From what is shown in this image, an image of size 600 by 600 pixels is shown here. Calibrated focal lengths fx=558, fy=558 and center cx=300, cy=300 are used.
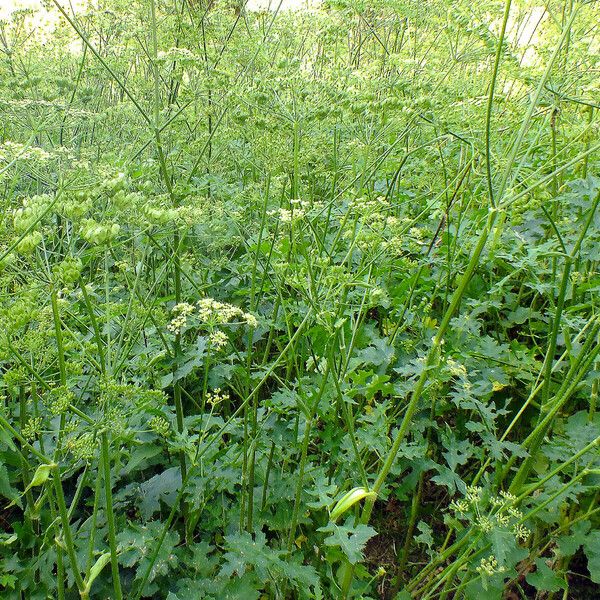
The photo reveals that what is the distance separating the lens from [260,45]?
3006mm

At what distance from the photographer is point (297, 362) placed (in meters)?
3.00

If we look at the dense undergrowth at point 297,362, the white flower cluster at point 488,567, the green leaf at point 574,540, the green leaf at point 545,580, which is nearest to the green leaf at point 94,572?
the dense undergrowth at point 297,362

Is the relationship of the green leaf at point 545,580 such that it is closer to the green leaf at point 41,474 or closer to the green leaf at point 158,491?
the green leaf at point 158,491

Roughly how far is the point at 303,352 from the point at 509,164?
1.71 meters

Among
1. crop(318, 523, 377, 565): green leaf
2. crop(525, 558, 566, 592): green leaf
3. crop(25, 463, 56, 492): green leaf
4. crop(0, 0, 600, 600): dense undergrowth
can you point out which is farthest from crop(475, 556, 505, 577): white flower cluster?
crop(25, 463, 56, 492): green leaf

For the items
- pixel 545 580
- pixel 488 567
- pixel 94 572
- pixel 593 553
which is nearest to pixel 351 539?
pixel 488 567

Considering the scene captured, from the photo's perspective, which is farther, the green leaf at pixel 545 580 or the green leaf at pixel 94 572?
the green leaf at pixel 545 580

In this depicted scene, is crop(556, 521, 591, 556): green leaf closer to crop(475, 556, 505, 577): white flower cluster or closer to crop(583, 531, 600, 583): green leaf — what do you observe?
crop(583, 531, 600, 583): green leaf

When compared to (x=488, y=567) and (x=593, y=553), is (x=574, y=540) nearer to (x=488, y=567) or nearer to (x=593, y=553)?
(x=593, y=553)

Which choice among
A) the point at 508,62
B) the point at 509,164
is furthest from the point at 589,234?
the point at 509,164

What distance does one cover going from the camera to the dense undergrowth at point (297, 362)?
198 cm

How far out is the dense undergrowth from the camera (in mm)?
1979

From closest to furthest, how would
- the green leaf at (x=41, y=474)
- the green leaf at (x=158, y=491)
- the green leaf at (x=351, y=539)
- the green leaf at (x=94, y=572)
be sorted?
the green leaf at (x=41, y=474)
the green leaf at (x=94, y=572)
the green leaf at (x=351, y=539)
the green leaf at (x=158, y=491)

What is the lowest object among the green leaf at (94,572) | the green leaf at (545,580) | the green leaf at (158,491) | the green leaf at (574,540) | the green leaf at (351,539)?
the green leaf at (545,580)
